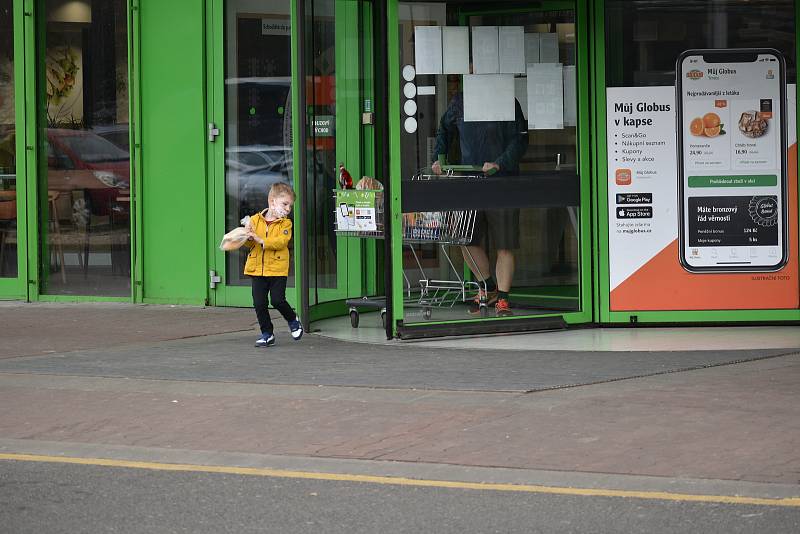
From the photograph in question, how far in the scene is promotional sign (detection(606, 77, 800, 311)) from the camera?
469 inches

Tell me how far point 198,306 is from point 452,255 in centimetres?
337

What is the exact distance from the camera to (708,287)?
1201 centimetres

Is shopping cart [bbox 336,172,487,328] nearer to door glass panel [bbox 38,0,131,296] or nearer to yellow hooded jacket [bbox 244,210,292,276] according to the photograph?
yellow hooded jacket [bbox 244,210,292,276]

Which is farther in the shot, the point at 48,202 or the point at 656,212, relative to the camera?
the point at 48,202

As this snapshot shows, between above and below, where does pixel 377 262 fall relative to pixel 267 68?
below

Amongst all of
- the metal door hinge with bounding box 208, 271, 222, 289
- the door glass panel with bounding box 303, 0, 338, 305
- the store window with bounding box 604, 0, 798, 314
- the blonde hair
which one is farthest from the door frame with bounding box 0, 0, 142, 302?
the store window with bounding box 604, 0, 798, 314

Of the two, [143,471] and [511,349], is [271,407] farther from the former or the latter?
[511,349]

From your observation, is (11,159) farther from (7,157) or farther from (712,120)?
(712,120)

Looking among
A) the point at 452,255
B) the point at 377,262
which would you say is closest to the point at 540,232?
the point at 452,255

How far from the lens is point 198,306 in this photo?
14.5 m

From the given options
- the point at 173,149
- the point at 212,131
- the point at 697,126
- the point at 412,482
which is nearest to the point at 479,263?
the point at 697,126

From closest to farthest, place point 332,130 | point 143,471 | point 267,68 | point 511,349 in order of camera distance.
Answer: point 143,471
point 511,349
point 332,130
point 267,68

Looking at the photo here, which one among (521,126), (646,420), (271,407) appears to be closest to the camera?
(646,420)

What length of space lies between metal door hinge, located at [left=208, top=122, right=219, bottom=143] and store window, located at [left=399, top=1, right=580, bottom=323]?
10.6 feet
